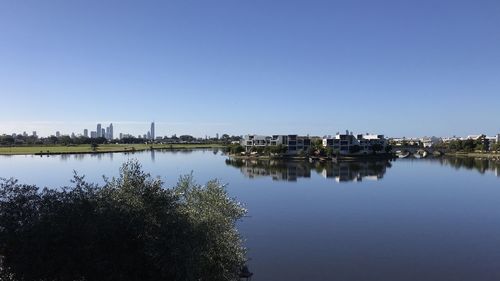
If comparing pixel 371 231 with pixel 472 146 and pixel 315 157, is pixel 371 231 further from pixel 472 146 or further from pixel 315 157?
pixel 472 146

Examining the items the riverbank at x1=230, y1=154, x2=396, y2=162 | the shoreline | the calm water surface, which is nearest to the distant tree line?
the shoreline

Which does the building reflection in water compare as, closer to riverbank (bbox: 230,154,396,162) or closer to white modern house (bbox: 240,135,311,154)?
riverbank (bbox: 230,154,396,162)

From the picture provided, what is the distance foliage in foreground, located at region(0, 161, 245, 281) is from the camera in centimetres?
1268

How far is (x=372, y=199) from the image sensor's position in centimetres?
5262

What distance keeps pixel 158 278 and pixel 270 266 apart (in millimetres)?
12960

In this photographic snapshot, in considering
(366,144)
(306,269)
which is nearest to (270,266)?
(306,269)

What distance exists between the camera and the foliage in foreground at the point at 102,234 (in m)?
12.7

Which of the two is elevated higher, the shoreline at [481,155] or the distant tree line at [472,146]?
the distant tree line at [472,146]

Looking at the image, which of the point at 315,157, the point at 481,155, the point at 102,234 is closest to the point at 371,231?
the point at 102,234

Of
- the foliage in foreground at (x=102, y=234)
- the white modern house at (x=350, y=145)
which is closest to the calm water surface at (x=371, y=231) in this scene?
the foliage in foreground at (x=102, y=234)

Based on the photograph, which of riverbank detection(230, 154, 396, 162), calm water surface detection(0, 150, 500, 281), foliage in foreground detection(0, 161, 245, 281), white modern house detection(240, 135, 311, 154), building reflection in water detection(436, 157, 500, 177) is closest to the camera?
foliage in foreground detection(0, 161, 245, 281)

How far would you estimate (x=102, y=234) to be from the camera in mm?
13148

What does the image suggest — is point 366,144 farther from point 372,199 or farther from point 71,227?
point 71,227

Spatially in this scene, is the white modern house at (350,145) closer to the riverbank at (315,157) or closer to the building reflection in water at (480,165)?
the riverbank at (315,157)
